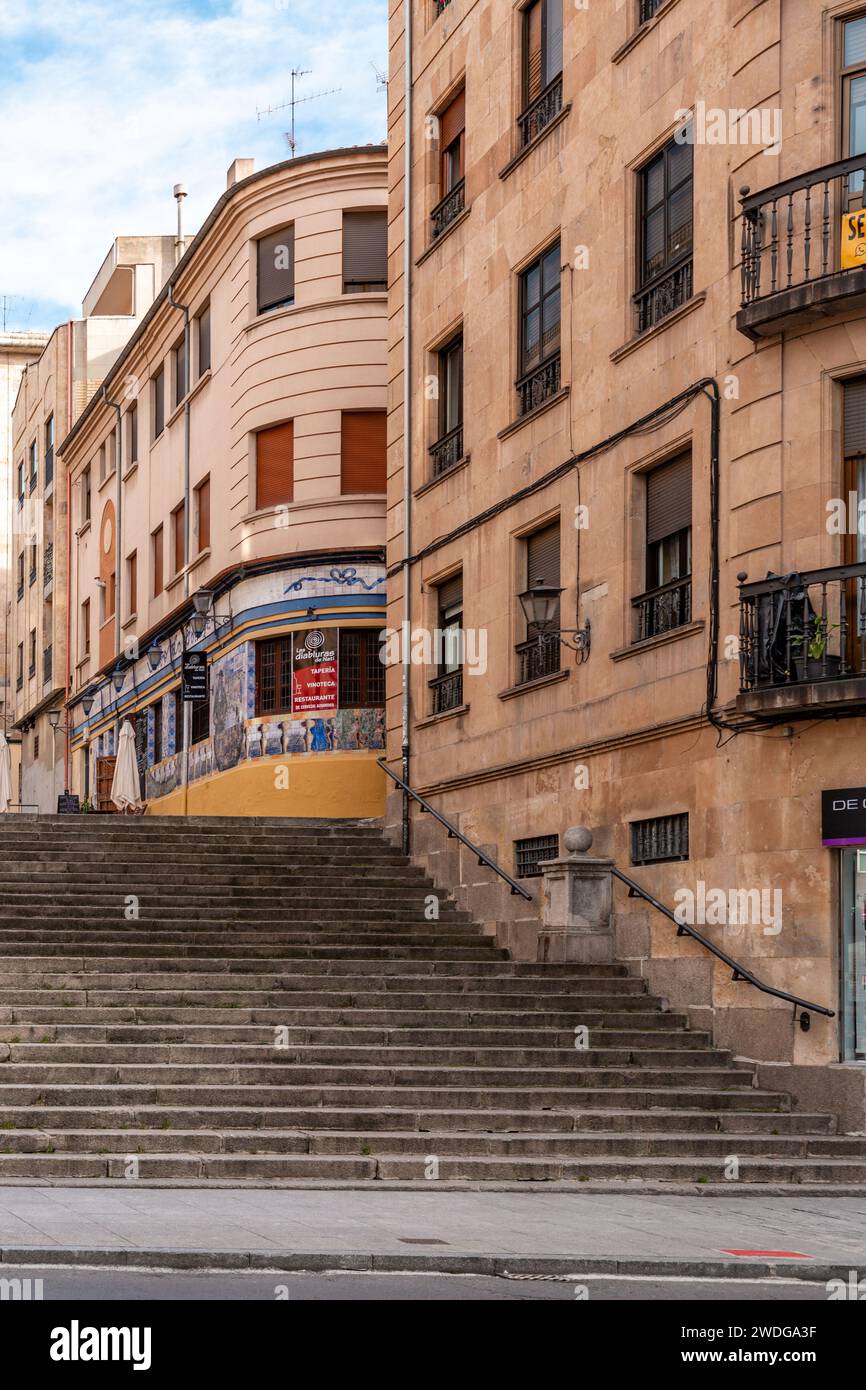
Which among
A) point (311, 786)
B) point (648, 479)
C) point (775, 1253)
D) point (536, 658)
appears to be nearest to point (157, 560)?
point (311, 786)

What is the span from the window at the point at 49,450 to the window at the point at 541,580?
113 ft

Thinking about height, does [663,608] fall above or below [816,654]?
above

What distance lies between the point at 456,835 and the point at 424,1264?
1391cm

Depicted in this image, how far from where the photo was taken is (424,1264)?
10164 millimetres

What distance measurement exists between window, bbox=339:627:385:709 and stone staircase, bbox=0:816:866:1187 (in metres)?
8.80

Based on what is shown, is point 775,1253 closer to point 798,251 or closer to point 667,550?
point 798,251

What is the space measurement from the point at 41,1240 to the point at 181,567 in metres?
29.5

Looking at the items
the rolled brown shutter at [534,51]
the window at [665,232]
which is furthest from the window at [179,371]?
the window at [665,232]

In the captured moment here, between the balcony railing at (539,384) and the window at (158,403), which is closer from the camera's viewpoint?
the balcony railing at (539,384)

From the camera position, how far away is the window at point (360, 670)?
1232 inches

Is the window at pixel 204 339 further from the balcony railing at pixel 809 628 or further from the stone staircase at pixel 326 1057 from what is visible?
the balcony railing at pixel 809 628
